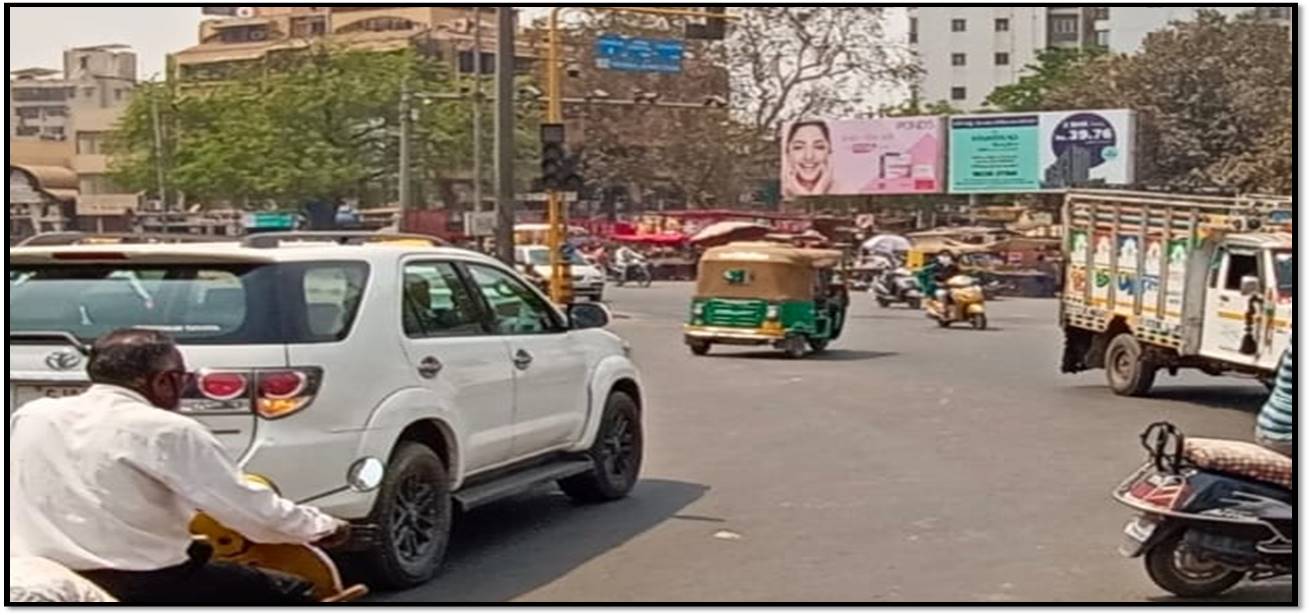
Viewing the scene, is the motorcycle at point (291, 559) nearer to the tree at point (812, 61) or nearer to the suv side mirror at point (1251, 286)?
the suv side mirror at point (1251, 286)

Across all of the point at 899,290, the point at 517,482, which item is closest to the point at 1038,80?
the point at 899,290

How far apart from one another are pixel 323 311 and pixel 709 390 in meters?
11.1

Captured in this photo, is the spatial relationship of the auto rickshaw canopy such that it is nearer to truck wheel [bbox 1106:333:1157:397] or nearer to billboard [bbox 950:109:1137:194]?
truck wheel [bbox 1106:333:1157:397]

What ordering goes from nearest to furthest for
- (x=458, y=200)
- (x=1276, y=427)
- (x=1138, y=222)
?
(x=1276, y=427), (x=1138, y=222), (x=458, y=200)

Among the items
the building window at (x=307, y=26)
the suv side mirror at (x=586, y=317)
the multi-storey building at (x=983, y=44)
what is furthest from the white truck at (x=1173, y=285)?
the multi-storey building at (x=983, y=44)

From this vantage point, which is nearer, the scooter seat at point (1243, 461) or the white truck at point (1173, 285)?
the scooter seat at point (1243, 461)

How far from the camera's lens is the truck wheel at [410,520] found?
7359 mm

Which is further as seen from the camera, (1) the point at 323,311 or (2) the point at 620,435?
(2) the point at 620,435

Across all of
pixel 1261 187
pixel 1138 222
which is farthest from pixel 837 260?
pixel 1261 187

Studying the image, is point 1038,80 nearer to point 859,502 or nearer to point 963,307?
point 963,307

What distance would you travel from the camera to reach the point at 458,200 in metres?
61.4

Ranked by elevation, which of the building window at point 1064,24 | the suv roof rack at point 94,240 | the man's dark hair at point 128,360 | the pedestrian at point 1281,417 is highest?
the building window at point 1064,24

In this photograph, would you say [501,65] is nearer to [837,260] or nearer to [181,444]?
[837,260]

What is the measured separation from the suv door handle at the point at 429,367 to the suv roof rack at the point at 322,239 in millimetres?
739
